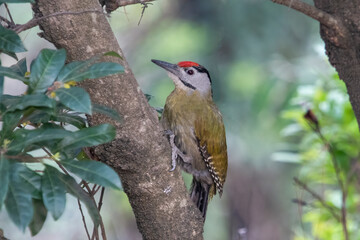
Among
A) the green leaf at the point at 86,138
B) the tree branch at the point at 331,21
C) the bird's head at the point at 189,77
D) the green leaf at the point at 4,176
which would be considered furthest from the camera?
the bird's head at the point at 189,77

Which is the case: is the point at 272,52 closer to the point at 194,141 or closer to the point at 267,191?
the point at 267,191

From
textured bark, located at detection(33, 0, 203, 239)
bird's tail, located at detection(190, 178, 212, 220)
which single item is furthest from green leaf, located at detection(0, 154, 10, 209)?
bird's tail, located at detection(190, 178, 212, 220)

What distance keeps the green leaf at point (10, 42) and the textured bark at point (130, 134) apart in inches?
11.5

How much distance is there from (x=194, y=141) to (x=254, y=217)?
4.60 m

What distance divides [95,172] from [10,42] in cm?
47

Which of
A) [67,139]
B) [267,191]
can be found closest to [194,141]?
[67,139]

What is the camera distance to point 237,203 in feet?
22.8

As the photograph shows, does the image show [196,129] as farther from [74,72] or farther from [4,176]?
[4,176]

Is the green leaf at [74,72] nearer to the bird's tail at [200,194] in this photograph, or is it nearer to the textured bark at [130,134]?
the textured bark at [130,134]

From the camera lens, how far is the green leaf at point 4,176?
54.0 inches

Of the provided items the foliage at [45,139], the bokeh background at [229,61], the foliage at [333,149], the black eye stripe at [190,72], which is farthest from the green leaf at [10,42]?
the bokeh background at [229,61]

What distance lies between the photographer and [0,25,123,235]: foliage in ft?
4.82

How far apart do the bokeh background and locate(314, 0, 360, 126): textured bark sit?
298 cm

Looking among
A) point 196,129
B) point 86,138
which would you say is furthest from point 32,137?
point 196,129
